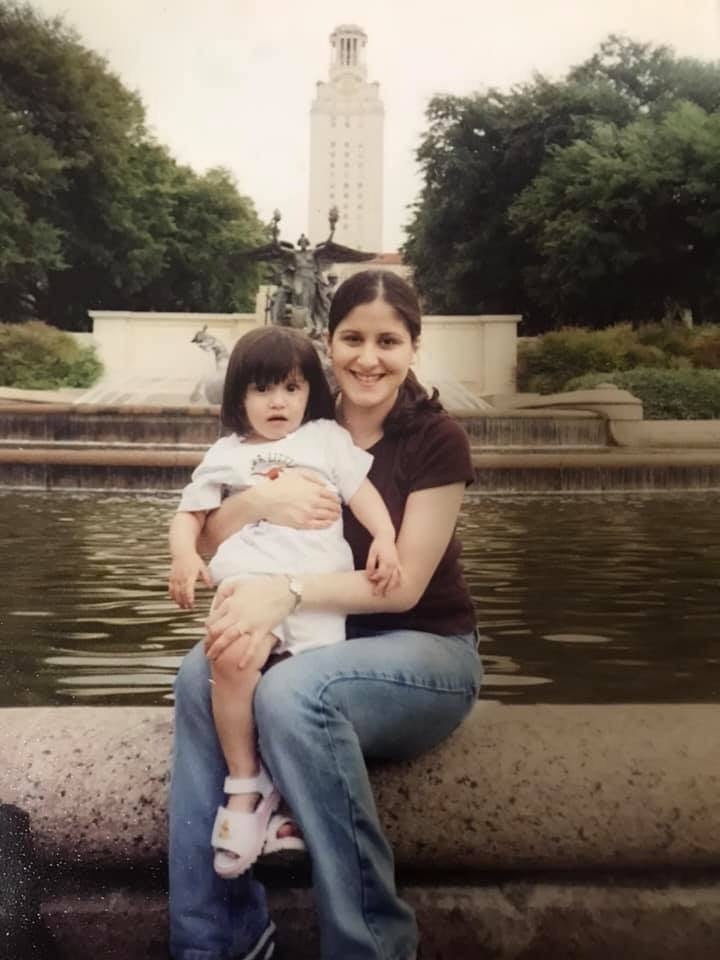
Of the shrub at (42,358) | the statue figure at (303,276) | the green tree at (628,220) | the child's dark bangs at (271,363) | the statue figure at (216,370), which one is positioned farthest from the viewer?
the shrub at (42,358)

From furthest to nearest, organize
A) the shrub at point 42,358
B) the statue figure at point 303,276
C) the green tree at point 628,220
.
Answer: the shrub at point 42,358 → the green tree at point 628,220 → the statue figure at point 303,276

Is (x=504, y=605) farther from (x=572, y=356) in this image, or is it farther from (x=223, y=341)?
(x=223, y=341)

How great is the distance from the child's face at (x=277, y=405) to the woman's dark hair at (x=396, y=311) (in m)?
0.14

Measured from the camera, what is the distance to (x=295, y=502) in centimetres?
175

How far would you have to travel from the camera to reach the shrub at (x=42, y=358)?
2527 millimetres

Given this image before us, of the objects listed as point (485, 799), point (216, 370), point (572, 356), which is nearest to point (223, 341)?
point (216, 370)

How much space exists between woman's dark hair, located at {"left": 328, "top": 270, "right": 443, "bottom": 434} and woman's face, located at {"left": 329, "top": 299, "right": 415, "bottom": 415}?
0.01 m

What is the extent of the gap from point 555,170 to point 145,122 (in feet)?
3.29

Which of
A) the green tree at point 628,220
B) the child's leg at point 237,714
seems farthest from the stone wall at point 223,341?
the child's leg at point 237,714

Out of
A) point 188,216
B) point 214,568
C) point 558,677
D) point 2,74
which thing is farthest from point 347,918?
point 2,74

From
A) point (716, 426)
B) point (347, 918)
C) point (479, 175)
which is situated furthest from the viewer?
point (716, 426)

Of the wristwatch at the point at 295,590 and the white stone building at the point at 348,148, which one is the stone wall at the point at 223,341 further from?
the wristwatch at the point at 295,590

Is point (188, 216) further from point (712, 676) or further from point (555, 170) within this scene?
point (712, 676)

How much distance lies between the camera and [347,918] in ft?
5.08
